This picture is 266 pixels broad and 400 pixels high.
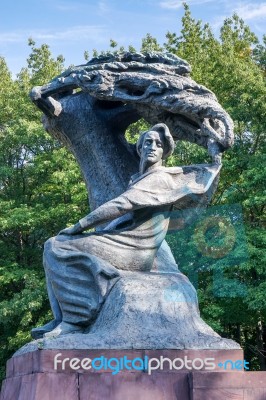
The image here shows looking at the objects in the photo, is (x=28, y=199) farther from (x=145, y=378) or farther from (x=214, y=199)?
(x=145, y=378)

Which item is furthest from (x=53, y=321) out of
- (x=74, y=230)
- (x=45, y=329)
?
(x=74, y=230)

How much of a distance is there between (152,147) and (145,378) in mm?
2127

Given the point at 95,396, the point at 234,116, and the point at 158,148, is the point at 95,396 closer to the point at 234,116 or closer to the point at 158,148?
the point at 158,148

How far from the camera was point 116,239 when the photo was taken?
5.77m

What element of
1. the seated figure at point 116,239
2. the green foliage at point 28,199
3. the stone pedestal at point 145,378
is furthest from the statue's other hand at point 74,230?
the green foliage at point 28,199

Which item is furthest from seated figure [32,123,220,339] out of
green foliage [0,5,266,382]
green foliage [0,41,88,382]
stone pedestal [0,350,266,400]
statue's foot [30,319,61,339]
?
green foliage [0,41,88,382]

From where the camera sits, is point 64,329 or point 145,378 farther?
point 64,329

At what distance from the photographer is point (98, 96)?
6.67 metres

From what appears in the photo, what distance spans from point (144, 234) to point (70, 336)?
3.84 ft

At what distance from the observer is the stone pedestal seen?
4820 millimetres

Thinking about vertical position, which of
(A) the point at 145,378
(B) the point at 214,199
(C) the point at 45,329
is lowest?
(A) the point at 145,378

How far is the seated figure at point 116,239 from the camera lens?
551cm

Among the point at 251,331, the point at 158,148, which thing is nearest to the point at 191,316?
the point at 158,148

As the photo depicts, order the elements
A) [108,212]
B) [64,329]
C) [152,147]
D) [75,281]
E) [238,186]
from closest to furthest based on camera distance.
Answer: [64,329]
[75,281]
[108,212]
[152,147]
[238,186]
